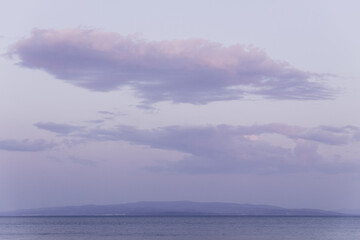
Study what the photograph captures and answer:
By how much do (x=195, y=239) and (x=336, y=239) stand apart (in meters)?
15.6

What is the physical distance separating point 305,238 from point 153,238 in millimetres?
17040

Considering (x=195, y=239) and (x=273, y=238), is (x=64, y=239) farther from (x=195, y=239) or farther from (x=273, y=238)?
(x=273, y=238)

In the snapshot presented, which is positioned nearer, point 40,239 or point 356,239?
point 356,239

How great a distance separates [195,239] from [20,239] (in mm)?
19325

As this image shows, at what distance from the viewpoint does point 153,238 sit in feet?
263

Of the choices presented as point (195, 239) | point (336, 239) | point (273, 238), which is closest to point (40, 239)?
point (195, 239)

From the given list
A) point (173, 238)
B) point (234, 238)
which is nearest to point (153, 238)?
point (173, 238)

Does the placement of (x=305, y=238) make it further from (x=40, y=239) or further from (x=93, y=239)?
(x=40, y=239)

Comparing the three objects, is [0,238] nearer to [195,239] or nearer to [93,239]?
[93,239]

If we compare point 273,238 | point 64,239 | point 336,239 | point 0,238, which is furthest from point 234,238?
point 0,238

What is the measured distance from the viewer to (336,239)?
78.6 m

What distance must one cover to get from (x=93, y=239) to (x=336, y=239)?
1057 inches

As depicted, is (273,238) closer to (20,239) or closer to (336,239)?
(336,239)

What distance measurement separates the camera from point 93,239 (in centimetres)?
7788
